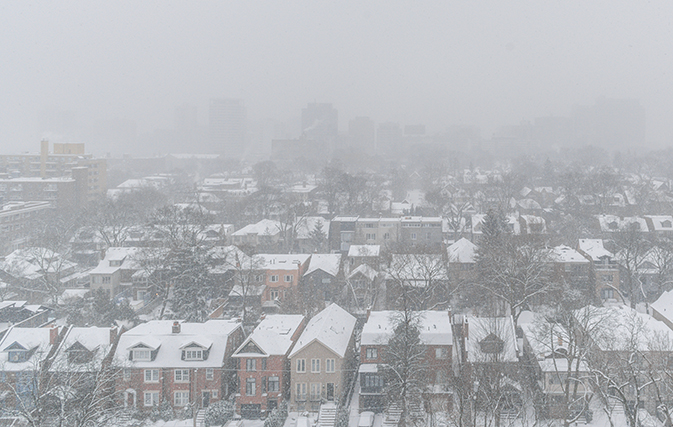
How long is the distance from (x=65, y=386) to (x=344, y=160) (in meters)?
71.3

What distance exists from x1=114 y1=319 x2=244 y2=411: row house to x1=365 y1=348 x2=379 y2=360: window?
3.64 meters

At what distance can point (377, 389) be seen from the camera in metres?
15.5

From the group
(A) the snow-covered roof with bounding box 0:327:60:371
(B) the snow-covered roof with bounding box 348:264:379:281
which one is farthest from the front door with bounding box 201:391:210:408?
(B) the snow-covered roof with bounding box 348:264:379:281

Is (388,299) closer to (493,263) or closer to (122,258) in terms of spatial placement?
(493,263)

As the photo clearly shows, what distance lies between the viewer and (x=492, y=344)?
1469cm

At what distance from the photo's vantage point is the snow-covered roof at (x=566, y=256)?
2312 cm

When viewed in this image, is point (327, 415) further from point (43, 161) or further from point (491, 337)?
point (43, 161)

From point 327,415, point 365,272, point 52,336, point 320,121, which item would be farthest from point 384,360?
point 320,121

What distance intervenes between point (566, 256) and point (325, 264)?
9429mm

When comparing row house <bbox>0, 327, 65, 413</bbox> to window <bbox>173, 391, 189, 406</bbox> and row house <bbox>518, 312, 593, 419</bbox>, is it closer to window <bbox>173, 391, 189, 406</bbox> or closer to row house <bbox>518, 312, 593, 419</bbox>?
window <bbox>173, 391, 189, 406</bbox>

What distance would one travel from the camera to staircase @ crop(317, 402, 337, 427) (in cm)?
1463

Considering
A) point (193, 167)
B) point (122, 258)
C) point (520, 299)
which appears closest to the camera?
point (520, 299)

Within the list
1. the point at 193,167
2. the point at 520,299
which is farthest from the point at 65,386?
the point at 193,167

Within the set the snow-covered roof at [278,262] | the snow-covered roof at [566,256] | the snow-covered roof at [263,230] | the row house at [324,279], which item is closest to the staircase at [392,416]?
the row house at [324,279]
